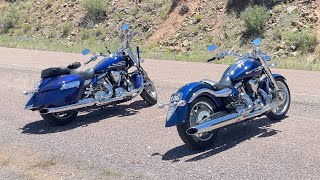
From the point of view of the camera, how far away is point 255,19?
24969mm

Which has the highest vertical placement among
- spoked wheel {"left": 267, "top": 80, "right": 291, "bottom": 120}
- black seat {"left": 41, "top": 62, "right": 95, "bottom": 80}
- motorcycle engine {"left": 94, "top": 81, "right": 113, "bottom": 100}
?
black seat {"left": 41, "top": 62, "right": 95, "bottom": 80}

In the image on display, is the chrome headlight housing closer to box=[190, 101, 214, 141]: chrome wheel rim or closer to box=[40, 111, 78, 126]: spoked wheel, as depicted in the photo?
box=[190, 101, 214, 141]: chrome wheel rim

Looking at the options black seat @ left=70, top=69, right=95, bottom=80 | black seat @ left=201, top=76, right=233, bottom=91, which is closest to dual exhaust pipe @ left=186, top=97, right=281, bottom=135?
black seat @ left=201, top=76, right=233, bottom=91

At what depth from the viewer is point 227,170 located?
6520 millimetres

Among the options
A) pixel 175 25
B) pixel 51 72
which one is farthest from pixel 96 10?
pixel 51 72

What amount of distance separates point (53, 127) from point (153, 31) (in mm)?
22132

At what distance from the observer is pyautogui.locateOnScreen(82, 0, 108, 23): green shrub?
3547 cm

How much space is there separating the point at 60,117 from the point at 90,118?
783mm

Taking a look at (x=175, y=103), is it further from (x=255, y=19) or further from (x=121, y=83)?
(x=255, y=19)

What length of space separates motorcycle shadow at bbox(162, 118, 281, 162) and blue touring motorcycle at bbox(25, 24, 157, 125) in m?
2.45

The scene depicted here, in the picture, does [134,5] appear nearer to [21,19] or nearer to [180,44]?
[180,44]

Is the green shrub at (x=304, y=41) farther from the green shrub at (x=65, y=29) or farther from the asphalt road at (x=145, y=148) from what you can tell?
the green shrub at (x=65, y=29)

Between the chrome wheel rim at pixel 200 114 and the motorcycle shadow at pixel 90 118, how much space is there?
9.53ft

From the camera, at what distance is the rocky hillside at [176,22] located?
24438 millimetres
